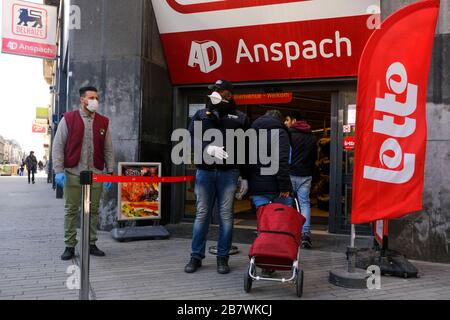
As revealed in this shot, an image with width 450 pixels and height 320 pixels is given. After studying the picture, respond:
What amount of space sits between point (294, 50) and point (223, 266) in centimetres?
386

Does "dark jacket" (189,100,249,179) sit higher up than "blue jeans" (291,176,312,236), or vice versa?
"dark jacket" (189,100,249,179)

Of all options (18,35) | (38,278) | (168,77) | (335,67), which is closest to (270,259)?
(38,278)

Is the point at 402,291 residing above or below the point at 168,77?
below

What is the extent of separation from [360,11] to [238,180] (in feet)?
11.4

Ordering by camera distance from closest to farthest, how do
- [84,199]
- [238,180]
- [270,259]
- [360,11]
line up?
[84,199], [270,259], [238,180], [360,11]

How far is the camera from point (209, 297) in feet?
12.8

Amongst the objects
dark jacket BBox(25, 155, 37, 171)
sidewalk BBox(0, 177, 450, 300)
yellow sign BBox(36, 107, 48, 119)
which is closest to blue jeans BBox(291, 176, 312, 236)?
sidewalk BBox(0, 177, 450, 300)

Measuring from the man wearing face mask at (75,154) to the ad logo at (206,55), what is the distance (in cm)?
269

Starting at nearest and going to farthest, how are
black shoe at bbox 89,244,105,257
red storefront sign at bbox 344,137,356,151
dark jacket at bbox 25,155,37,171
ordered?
black shoe at bbox 89,244,105,257 → red storefront sign at bbox 344,137,356,151 → dark jacket at bbox 25,155,37,171

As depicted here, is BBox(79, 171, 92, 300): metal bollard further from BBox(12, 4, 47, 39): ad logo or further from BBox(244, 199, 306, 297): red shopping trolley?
BBox(12, 4, 47, 39): ad logo

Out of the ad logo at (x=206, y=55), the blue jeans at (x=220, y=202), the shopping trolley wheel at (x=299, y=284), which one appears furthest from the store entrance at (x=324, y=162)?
the shopping trolley wheel at (x=299, y=284)

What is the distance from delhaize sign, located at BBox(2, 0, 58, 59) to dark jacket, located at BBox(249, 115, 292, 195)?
9.38 m

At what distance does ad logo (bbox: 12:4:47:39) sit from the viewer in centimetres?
1162

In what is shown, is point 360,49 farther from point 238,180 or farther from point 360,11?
point 238,180
